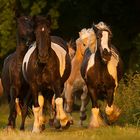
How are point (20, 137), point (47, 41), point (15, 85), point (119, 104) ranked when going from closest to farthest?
point (20, 137) → point (47, 41) → point (15, 85) → point (119, 104)

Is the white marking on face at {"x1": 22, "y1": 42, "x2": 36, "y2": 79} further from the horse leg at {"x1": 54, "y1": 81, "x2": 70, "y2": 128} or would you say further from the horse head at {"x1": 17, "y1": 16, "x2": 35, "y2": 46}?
the horse leg at {"x1": 54, "y1": 81, "x2": 70, "y2": 128}

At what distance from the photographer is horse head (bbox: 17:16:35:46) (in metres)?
17.7

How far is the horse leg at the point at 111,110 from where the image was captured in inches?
701

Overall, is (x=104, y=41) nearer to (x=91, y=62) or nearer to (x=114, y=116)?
(x=91, y=62)

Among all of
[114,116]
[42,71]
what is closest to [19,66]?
[42,71]

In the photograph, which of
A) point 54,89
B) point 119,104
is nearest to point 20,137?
point 54,89

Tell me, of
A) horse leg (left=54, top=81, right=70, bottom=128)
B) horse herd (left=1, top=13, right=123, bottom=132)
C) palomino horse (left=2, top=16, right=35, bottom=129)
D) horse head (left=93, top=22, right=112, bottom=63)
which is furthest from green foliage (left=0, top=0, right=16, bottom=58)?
horse leg (left=54, top=81, right=70, bottom=128)

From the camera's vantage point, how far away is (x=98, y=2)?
101 feet

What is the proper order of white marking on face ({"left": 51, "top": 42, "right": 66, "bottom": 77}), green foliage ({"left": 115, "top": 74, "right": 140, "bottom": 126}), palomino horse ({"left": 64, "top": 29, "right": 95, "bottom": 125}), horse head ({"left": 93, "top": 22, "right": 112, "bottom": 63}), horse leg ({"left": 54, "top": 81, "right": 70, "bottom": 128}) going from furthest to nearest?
palomino horse ({"left": 64, "top": 29, "right": 95, "bottom": 125}) → green foliage ({"left": 115, "top": 74, "right": 140, "bottom": 126}) → white marking on face ({"left": 51, "top": 42, "right": 66, "bottom": 77}) → horse head ({"left": 93, "top": 22, "right": 112, "bottom": 63}) → horse leg ({"left": 54, "top": 81, "right": 70, "bottom": 128})

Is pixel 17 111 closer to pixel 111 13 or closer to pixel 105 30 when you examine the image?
pixel 105 30

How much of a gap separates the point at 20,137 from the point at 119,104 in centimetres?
683

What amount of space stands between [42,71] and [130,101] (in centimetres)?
406

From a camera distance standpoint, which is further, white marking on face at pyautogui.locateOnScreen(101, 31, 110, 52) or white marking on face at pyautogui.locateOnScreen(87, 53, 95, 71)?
white marking on face at pyautogui.locateOnScreen(87, 53, 95, 71)

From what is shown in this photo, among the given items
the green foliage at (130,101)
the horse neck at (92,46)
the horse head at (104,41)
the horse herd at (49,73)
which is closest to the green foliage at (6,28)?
the green foliage at (130,101)
